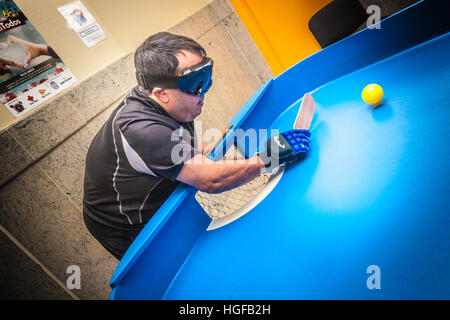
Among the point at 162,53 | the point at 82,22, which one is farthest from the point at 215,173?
the point at 82,22

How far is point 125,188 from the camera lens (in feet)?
4.61

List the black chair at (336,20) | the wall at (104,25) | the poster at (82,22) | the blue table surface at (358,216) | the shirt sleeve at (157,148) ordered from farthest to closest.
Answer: the black chair at (336,20) < the poster at (82,22) < the wall at (104,25) < the shirt sleeve at (157,148) < the blue table surface at (358,216)

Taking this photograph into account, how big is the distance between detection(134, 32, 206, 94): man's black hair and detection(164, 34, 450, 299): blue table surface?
32.3 inches

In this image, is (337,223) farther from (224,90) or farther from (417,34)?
(224,90)

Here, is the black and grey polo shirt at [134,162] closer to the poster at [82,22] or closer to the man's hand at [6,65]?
the man's hand at [6,65]

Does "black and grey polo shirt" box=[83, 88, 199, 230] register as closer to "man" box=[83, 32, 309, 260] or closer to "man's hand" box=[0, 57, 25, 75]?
"man" box=[83, 32, 309, 260]

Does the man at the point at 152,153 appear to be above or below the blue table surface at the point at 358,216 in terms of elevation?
above

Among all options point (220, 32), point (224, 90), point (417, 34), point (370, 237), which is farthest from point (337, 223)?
point (220, 32)

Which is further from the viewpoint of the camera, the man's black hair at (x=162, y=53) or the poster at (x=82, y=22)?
the poster at (x=82, y=22)

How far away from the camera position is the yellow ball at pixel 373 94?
129cm

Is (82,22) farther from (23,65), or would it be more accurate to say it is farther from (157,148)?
(157,148)

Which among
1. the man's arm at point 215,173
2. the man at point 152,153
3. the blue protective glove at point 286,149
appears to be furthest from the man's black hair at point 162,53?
the blue protective glove at point 286,149
